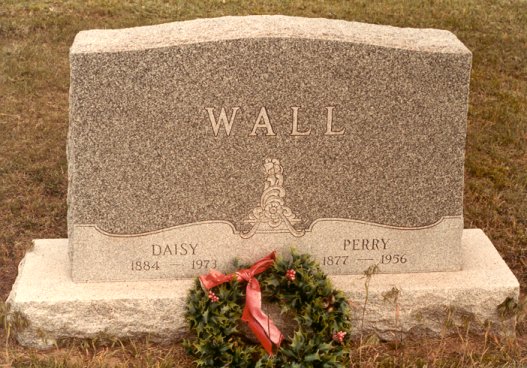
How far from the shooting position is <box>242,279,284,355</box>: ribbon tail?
14.2 feet

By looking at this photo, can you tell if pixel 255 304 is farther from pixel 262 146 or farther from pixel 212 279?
pixel 262 146

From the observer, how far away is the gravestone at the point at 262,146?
4336 mm

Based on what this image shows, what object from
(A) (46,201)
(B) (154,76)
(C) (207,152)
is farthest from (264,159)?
(A) (46,201)

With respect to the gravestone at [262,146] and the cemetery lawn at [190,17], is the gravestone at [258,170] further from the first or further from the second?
the cemetery lawn at [190,17]

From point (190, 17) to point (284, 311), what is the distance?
465 cm

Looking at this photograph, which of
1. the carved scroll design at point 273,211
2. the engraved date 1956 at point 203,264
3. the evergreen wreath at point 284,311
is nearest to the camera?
the evergreen wreath at point 284,311

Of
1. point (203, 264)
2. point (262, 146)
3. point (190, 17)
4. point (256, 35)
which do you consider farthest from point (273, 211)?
point (190, 17)

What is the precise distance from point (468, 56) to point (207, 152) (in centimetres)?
131

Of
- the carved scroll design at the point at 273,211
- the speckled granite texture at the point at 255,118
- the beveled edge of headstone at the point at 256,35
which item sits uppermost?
the beveled edge of headstone at the point at 256,35

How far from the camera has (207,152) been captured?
175 inches

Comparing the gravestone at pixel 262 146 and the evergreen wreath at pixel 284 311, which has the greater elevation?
the gravestone at pixel 262 146

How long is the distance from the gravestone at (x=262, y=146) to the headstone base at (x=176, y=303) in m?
0.13

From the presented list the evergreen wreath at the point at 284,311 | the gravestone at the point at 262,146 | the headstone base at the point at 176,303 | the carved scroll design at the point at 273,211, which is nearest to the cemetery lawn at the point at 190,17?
the headstone base at the point at 176,303

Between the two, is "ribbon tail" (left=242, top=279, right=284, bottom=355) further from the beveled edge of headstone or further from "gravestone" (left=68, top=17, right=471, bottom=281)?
the beveled edge of headstone
